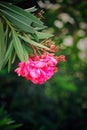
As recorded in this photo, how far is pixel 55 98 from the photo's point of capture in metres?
5.29

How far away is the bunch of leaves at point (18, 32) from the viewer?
5.60 feet

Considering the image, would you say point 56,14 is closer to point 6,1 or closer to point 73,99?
point 73,99

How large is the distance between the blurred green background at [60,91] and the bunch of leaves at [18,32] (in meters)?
1.91

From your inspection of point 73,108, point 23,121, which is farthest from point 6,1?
point 73,108

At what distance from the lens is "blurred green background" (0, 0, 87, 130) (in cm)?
409

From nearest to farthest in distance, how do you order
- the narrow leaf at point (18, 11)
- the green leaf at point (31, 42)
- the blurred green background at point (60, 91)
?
1. the green leaf at point (31, 42)
2. the narrow leaf at point (18, 11)
3. the blurred green background at point (60, 91)

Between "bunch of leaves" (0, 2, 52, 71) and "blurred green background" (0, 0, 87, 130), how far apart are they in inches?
75.2

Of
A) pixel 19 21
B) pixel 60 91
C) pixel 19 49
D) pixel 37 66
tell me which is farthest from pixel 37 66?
pixel 60 91

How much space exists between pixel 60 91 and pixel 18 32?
11.4ft

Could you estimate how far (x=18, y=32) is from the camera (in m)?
1.77

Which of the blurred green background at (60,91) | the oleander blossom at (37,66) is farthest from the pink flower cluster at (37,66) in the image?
the blurred green background at (60,91)

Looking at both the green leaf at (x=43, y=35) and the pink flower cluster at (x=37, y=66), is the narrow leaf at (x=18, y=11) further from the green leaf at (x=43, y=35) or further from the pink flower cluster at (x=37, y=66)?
the pink flower cluster at (x=37, y=66)

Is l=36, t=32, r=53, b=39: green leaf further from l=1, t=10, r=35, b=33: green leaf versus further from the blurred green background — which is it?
the blurred green background

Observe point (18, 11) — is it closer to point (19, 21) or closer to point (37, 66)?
point (19, 21)
